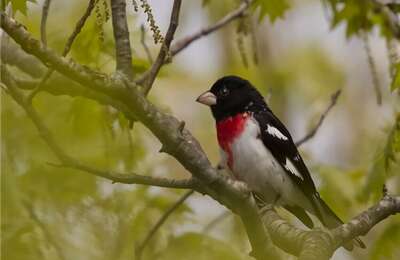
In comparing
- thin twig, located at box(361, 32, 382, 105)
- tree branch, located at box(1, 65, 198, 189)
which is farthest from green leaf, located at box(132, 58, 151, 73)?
tree branch, located at box(1, 65, 198, 189)

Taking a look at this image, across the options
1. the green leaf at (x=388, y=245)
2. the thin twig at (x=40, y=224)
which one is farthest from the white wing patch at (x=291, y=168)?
the thin twig at (x=40, y=224)

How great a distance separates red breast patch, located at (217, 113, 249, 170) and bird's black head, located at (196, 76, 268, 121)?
10 centimetres

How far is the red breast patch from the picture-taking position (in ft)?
14.8

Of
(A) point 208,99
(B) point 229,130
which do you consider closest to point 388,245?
(B) point 229,130

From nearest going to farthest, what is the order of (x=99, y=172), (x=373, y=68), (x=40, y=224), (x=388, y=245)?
(x=99, y=172)
(x=373, y=68)
(x=388, y=245)
(x=40, y=224)

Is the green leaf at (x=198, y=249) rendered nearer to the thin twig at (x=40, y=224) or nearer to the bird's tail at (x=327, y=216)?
the thin twig at (x=40, y=224)

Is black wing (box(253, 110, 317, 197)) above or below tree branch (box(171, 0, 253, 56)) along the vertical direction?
below

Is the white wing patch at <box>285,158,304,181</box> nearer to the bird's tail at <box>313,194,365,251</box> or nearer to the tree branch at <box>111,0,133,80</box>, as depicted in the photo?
the bird's tail at <box>313,194,365,251</box>

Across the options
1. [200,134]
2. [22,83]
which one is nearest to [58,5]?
[200,134]

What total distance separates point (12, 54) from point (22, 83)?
63cm

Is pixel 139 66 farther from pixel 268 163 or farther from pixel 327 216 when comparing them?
pixel 327 216

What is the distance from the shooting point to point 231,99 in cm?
489

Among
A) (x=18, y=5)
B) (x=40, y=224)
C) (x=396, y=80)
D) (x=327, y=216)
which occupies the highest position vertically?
(x=18, y=5)

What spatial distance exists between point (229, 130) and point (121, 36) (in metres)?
1.86
